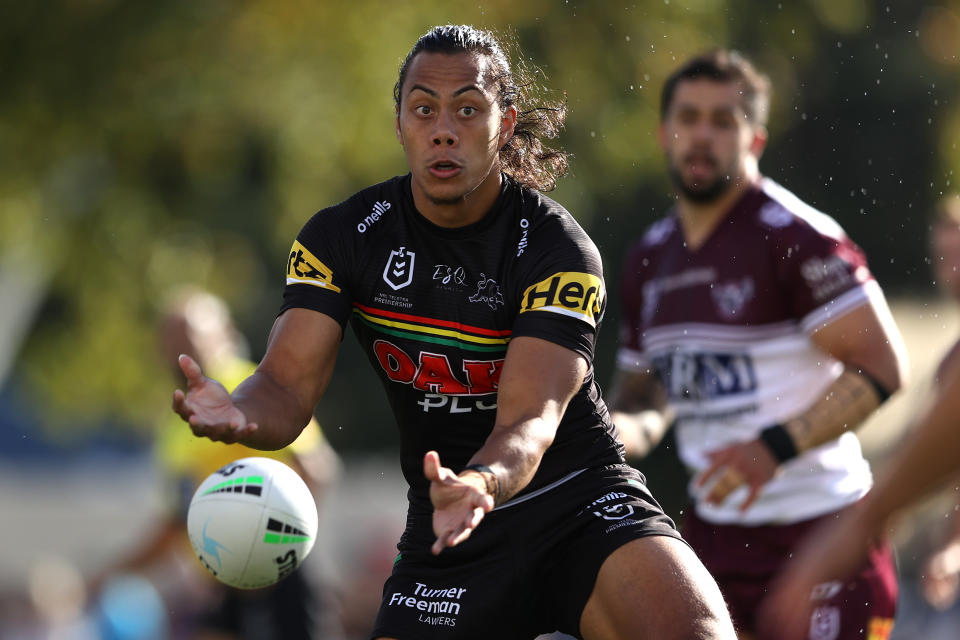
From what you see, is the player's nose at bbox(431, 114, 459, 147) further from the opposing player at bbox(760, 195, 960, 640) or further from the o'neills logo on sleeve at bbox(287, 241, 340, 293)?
the opposing player at bbox(760, 195, 960, 640)

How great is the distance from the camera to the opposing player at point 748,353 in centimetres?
591

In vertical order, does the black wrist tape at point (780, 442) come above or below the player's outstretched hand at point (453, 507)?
below

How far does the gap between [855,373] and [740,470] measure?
2.58 feet

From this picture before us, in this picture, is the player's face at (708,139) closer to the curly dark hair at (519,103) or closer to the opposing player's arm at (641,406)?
the opposing player's arm at (641,406)

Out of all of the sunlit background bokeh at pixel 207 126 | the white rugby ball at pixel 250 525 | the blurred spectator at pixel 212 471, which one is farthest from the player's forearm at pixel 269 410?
the sunlit background bokeh at pixel 207 126

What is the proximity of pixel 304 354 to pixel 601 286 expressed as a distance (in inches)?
40.9

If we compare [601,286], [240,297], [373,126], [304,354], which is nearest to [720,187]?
[601,286]

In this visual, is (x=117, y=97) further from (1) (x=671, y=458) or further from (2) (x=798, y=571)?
(2) (x=798, y=571)

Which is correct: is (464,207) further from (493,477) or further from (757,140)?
(757,140)

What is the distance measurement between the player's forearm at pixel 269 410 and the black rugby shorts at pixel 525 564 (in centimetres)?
72

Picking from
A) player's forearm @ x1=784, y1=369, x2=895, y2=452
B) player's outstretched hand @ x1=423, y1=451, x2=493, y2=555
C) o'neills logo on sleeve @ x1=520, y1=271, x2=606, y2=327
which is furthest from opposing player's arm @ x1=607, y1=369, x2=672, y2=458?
player's outstretched hand @ x1=423, y1=451, x2=493, y2=555

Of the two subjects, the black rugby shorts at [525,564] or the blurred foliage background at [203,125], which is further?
the blurred foliage background at [203,125]

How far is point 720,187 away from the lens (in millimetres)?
6754

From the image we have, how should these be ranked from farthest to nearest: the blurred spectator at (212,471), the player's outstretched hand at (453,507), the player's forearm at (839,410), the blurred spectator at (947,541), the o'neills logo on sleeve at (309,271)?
the blurred spectator at (212,471)
the blurred spectator at (947,541)
the player's forearm at (839,410)
the o'neills logo on sleeve at (309,271)
the player's outstretched hand at (453,507)
